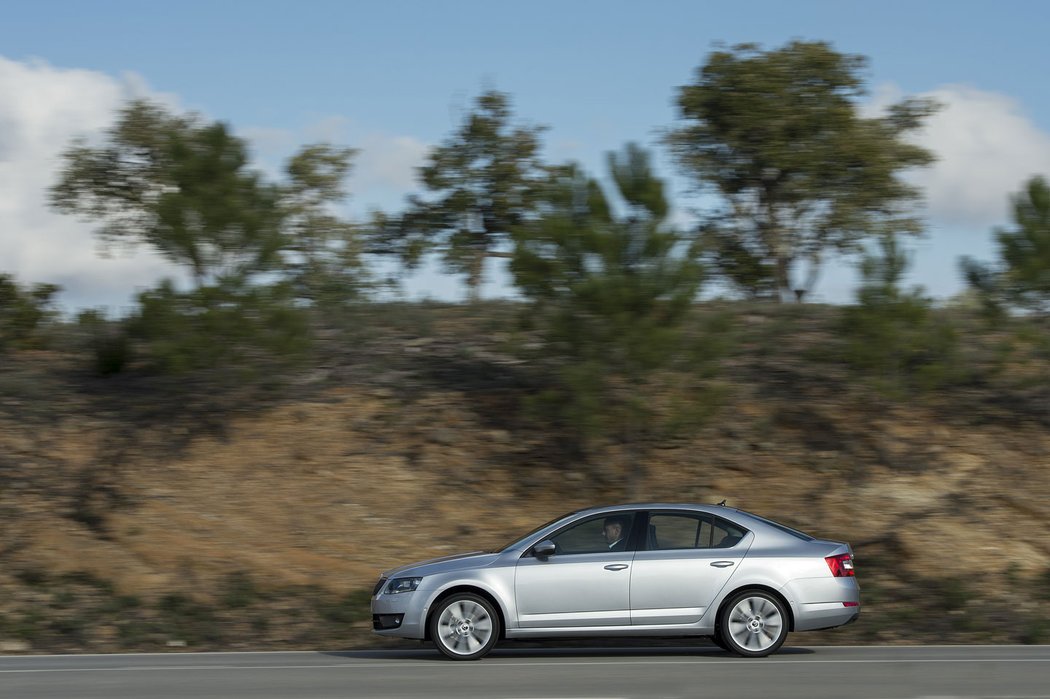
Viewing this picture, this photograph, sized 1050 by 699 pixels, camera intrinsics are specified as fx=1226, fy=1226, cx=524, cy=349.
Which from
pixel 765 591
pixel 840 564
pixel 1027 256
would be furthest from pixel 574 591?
pixel 1027 256

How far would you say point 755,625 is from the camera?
456 inches

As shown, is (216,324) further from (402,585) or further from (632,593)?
(632,593)

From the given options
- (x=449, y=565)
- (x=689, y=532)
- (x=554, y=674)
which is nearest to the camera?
(x=554, y=674)

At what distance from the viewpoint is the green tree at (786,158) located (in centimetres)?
2792

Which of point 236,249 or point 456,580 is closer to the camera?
point 456,580

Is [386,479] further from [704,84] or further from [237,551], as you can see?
[704,84]

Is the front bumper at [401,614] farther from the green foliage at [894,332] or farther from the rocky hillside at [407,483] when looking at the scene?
the green foliage at [894,332]

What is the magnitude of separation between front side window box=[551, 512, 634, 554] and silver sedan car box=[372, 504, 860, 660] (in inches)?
0.5

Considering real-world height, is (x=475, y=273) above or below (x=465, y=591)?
above

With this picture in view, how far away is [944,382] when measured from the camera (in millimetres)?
20547

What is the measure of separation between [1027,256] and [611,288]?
7.41 meters

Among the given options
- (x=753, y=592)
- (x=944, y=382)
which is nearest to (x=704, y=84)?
(x=944, y=382)

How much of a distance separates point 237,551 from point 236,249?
4.91 metres

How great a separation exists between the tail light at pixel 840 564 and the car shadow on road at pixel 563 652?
0.99 metres
